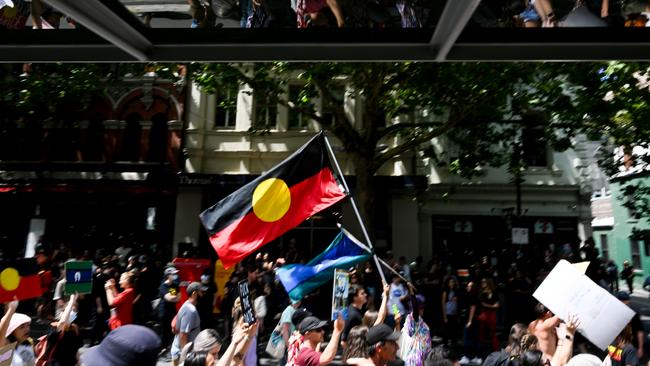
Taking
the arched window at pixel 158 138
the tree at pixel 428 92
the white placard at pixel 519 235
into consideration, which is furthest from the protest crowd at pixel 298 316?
the arched window at pixel 158 138

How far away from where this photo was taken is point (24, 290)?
5465mm

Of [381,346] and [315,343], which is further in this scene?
[315,343]

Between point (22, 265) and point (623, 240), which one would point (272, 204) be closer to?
point (22, 265)

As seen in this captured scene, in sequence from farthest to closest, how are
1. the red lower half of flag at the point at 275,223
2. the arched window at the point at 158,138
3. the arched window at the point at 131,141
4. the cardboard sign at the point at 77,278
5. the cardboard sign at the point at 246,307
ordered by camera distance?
1. the arched window at the point at 131,141
2. the arched window at the point at 158,138
3. the cardboard sign at the point at 77,278
4. the red lower half of flag at the point at 275,223
5. the cardboard sign at the point at 246,307

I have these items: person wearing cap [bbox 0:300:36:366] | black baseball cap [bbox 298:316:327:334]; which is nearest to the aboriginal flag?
black baseball cap [bbox 298:316:327:334]

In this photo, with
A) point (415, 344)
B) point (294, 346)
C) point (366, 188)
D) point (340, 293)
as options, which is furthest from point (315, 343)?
point (366, 188)

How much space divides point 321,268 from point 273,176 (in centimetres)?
118

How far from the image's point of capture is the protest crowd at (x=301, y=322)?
4.00 metres

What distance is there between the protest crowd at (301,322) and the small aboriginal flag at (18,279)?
25 cm

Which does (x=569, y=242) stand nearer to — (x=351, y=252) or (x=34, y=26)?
(x=351, y=252)

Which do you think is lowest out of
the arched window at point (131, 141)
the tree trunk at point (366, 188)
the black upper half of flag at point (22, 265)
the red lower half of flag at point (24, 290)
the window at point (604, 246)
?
the red lower half of flag at point (24, 290)

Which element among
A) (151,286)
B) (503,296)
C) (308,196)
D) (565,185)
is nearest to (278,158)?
(151,286)

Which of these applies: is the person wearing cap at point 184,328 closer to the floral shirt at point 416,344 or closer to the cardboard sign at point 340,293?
the cardboard sign at point 340,293

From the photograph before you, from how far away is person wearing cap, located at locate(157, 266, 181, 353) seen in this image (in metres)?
8.63
